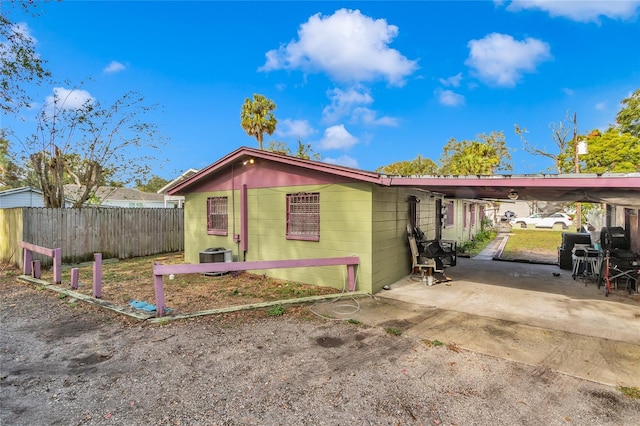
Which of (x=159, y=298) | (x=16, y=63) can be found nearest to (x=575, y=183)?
(x=159, y=298)

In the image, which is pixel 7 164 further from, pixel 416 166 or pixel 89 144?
pixel 416 166

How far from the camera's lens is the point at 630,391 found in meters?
2.87

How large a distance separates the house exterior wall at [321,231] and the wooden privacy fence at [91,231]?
363 centimetres

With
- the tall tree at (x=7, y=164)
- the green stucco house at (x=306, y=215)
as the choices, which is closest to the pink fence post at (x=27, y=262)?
the green stucco house at (x=306, y=215)

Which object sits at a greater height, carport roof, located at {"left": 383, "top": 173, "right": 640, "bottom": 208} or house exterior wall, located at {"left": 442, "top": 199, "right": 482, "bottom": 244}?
carport roof, located at {"left": 383, "top": 173, "right": 640, "bottom": 208}

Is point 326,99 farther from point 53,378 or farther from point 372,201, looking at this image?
point 53,378

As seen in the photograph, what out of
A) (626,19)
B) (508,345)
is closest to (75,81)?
(508,345)

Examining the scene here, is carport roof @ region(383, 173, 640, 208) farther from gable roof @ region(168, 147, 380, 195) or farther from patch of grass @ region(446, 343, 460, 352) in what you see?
patch of grass @ region(446, 343, 460, 352)

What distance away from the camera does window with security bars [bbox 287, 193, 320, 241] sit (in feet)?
23.6

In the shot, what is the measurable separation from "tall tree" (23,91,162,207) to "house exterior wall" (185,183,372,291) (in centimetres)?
628

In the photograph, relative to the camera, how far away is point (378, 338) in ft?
13.6

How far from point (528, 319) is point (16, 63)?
13558 mm

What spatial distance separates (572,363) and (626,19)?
48.7 ft

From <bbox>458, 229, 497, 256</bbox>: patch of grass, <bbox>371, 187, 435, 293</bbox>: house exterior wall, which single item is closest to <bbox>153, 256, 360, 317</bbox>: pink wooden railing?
<bbox>371, 187, 435, 293</bbox>: house exterior wall
